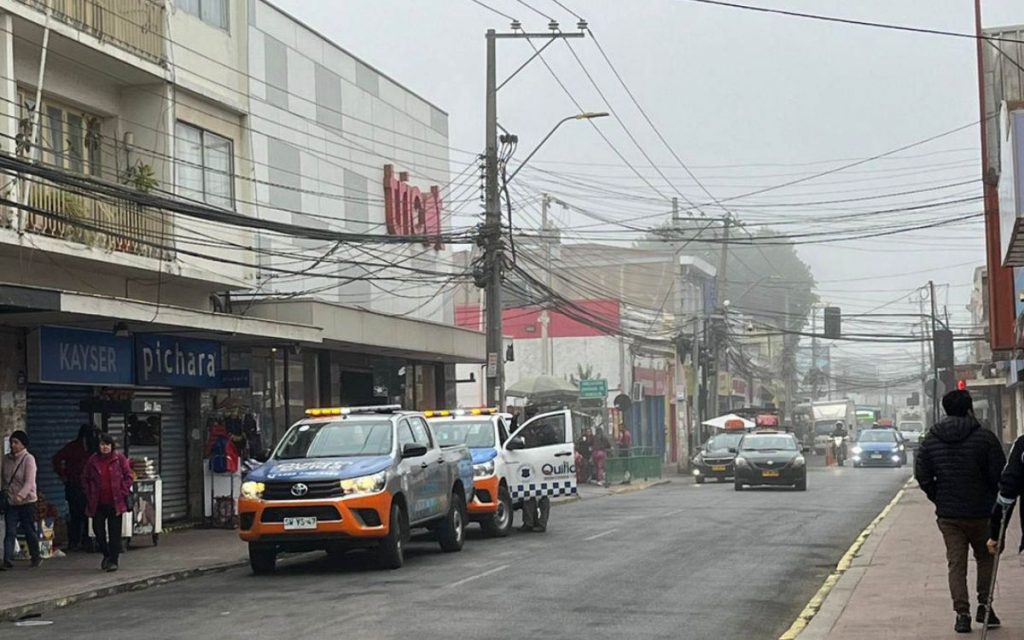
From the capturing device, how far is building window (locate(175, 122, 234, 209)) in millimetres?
24516

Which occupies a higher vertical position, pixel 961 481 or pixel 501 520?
pixel 961 481

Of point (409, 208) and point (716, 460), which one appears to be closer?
point (409, 208)

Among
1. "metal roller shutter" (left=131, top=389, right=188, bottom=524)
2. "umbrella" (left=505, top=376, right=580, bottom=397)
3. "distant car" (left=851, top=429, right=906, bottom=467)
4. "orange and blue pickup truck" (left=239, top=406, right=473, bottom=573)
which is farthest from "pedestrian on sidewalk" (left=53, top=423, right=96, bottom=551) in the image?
"distant car" (left=851, top=429, right=906, bottom=467)

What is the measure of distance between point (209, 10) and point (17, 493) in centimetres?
1089

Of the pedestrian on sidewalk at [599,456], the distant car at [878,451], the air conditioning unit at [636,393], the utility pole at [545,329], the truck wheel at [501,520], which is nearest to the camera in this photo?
the truck wheel at [501,520]

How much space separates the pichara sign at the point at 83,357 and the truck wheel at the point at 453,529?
20.3ft

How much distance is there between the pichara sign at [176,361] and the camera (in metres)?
23.9

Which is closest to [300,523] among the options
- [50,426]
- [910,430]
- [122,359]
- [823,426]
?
[50,426]

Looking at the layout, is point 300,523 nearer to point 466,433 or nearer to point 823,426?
point 466,433

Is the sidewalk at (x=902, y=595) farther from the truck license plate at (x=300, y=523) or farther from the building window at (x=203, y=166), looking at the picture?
the building window at (x=203, y=166)

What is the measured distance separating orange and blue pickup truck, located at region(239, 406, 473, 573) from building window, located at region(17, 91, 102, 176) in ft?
19.1

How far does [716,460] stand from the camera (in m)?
45.2

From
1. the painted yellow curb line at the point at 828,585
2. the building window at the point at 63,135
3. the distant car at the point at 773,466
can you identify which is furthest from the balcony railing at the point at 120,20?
the distant car at the point at 773,466

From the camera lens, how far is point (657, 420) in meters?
69.2
